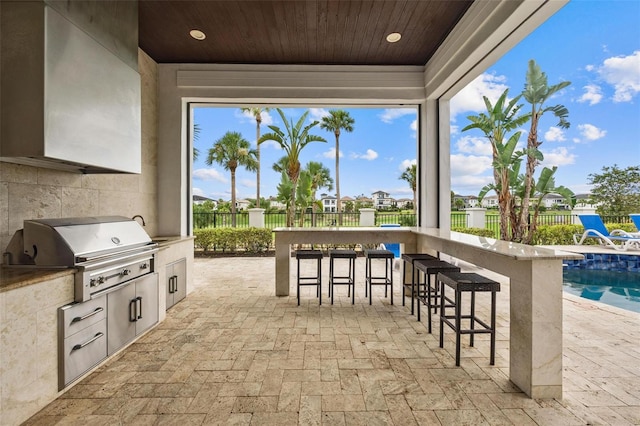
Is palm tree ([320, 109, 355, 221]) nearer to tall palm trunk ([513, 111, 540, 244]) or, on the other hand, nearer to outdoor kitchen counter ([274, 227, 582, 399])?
tall palm trunk ([513, 111, 540, 244])

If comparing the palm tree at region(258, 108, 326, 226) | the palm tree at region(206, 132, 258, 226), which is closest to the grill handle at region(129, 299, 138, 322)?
the palm tree at region(258, 108, 326, 226)

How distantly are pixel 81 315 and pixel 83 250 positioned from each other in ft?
1.68

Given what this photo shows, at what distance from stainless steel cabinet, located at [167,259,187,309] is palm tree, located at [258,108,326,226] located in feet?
18.1

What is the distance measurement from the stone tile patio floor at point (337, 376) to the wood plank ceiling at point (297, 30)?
3.77m

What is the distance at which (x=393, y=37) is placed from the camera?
421 cm

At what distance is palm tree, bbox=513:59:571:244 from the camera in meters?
8.31

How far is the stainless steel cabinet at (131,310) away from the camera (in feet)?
8.81

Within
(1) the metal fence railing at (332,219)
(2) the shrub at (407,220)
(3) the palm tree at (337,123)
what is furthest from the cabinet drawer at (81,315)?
(3) the palm tree at (337,123)

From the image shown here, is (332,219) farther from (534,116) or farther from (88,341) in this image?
(88,341)

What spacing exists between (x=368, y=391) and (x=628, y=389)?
1954 millimetres

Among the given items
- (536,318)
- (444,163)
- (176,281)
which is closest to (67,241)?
(176,281)

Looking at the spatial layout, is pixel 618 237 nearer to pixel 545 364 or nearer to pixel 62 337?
pixel 545 364

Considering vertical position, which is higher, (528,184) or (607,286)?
(528,184)

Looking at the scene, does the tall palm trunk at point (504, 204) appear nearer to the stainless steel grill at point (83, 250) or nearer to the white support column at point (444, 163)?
the white support column at point (444, 163)
